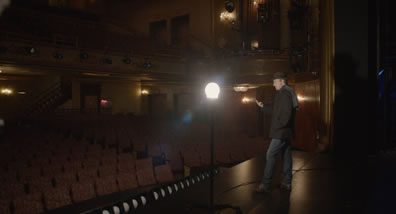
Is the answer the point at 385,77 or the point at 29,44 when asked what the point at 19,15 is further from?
the point at 385,77

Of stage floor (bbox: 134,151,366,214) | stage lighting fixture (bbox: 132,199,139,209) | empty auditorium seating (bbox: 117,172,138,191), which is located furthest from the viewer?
empty auditorium seating (bbox: 117,172,138,191)

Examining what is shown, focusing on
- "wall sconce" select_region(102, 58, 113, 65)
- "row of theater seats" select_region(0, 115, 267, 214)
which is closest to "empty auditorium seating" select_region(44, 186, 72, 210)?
"row of theater seats" select_region(0, 115, 267, 214)

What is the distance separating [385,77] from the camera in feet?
11.3

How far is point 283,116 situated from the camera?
1925mm

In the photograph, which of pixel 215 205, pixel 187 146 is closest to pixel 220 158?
pixel 187 146

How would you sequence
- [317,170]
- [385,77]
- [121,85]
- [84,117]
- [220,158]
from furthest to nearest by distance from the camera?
[121,85]
[84,117]
[220,158]
[385,77]
[317,170]

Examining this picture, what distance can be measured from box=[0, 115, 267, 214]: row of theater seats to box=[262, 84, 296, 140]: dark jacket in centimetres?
216

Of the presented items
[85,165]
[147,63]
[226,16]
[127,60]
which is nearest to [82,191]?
[85,165]

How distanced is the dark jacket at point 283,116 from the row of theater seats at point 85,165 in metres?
2.16

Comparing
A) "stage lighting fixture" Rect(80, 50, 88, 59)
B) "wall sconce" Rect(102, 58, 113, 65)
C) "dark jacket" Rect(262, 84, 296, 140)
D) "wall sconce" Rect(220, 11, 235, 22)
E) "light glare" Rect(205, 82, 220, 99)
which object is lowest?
"dark jacket" Rect(262, 84, 296, 140)

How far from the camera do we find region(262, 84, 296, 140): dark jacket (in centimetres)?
192

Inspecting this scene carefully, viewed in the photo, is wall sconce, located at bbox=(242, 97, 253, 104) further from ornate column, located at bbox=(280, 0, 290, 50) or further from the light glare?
the light glare

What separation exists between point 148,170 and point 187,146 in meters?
1.86

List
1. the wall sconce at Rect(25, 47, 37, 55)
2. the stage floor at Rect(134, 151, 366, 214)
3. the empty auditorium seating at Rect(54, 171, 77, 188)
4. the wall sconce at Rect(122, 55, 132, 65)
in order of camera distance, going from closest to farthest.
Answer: the stage floor at Rect(134, 151, 366, 214), the empty auditorium seating at Rect(54, 171, 77, 188), the wall sconce at Rect(25, 47, 37, 55), the wall sconce at Rect(122, 55, 132, 65)
